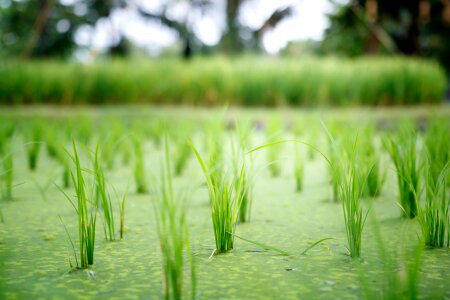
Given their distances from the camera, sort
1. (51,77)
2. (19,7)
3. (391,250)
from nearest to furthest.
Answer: (391,250), (51,77), (19,7)

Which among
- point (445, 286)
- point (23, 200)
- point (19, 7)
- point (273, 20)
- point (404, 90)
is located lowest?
point (445, 286)

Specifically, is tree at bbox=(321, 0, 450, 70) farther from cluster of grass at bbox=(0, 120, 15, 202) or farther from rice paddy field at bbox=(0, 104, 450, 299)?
rice paddy field at bbox=(0, 104, 450, 299)

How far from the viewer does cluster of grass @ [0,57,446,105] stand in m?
4.33

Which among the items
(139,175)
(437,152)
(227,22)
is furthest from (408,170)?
(227,22)

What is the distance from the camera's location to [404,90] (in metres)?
4.58

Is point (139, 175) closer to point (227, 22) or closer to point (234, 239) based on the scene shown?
point (234, 239)

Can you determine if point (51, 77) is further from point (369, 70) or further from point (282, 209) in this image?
point (282, 209)

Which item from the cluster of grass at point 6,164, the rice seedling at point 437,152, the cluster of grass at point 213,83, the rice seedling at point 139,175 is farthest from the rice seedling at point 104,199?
the cluster of grass at point 213,83

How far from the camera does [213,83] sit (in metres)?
4.38

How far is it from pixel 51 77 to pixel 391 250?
4044 millimetres

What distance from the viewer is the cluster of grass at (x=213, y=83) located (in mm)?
4328

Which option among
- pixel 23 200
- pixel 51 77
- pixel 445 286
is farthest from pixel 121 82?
pixel 445 286

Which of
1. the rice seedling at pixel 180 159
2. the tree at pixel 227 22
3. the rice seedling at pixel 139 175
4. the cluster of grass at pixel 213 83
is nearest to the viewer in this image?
the rice seedling at pixel 139 175

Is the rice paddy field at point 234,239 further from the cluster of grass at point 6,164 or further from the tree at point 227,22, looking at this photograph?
the tree at point 227,22
